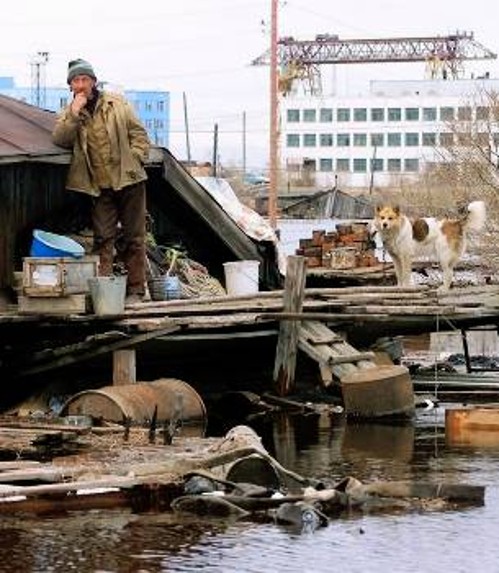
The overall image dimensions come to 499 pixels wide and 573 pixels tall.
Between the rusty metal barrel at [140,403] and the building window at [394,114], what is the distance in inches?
4346

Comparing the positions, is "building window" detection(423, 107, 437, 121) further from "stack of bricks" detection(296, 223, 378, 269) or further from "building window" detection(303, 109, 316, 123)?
"stack of bricks" detection(296, 223, 378, 269)

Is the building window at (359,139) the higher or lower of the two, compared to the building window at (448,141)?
higher

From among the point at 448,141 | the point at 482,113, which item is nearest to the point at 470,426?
the point at 448,141

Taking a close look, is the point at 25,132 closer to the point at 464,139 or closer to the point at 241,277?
the point at 241,277

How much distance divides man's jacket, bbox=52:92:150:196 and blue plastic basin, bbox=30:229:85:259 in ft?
2.22

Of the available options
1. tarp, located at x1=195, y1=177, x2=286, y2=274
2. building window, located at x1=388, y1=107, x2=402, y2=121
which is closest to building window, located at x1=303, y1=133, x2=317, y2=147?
building window, located at x1=388, y1=107, x2=402, y2=121

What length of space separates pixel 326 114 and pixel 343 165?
4725 millimetres

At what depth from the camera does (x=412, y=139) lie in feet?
413

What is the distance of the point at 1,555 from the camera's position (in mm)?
10180

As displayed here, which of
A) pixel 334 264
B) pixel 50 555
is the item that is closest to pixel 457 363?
pixel 334 264

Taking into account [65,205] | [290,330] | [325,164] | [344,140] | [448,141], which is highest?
[344,140]

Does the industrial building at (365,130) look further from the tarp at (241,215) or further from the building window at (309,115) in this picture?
the tarp at (241,215)

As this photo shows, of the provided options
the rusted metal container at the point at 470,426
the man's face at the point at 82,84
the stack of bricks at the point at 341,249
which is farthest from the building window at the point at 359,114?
the rusted metal container at the point at 470,426

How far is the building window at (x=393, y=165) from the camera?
415ft
